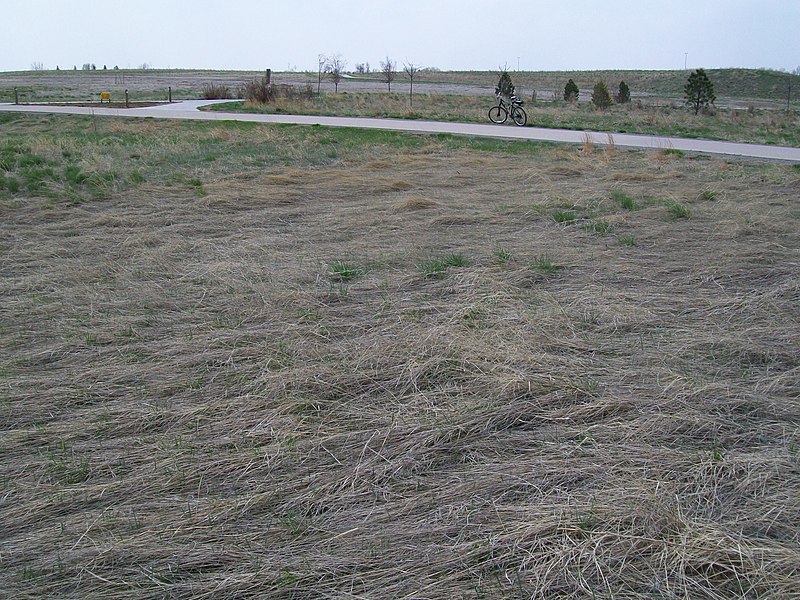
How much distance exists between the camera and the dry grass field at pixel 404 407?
8.52 feet

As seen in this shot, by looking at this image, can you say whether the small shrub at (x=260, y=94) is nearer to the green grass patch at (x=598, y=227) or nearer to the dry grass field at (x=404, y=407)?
the dry grass field at (x=404, y=407)

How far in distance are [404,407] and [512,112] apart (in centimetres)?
2022

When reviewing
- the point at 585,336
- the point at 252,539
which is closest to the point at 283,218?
the point at 585,336

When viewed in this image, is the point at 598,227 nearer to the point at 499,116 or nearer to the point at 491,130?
the point at 491,130

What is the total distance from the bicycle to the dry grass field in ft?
49.3

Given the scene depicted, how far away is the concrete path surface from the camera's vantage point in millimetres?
16219

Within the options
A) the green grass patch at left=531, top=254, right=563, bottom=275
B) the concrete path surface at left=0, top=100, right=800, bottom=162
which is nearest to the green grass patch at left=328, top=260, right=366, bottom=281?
the green grass patch at left=531, top=254, right=563, bottom=275

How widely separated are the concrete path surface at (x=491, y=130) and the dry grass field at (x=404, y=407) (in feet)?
29.9

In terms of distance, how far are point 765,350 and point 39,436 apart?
4.02m

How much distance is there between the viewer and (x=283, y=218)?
875cm

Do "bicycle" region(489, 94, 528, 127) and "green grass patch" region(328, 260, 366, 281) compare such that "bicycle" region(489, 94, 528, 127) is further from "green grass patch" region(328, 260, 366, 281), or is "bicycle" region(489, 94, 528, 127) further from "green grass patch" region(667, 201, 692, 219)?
"green grass patch" region(328, 260, 366, 281)

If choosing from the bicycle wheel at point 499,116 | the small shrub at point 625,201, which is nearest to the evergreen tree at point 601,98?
the bicycle wheel at point 499,116

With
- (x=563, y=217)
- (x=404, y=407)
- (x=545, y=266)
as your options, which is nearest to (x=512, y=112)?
(x=563, y=217)

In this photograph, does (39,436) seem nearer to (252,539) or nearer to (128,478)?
(128,478)
